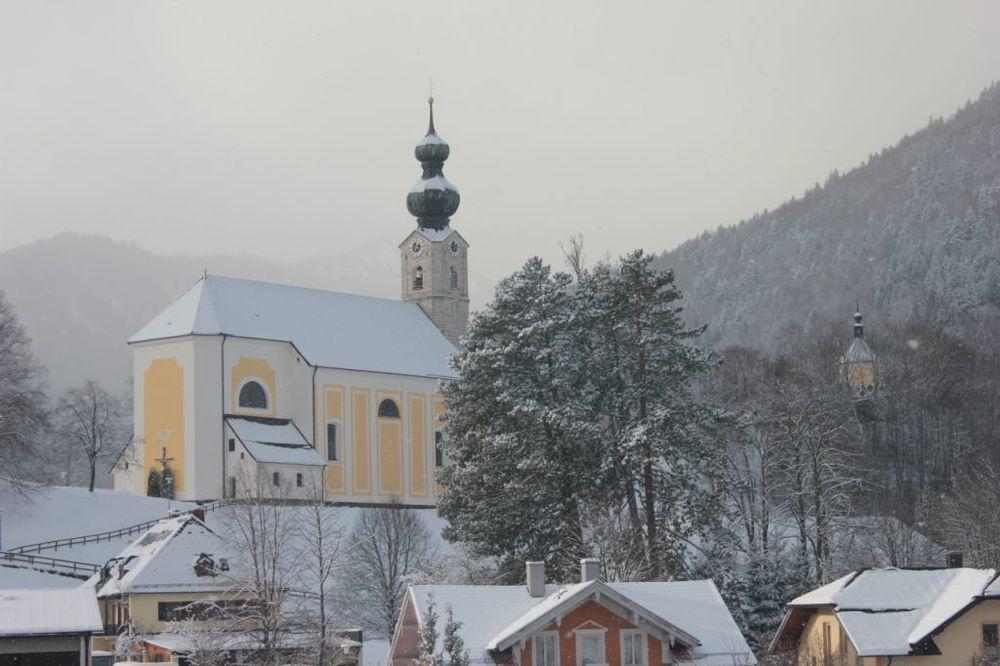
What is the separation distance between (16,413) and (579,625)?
3827cm

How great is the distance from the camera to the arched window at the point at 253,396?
234 ft

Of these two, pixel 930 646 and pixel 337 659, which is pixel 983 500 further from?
pixel 337 659

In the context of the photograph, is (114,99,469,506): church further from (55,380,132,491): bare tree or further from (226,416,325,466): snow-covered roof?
(55,380,132,491): bare tree

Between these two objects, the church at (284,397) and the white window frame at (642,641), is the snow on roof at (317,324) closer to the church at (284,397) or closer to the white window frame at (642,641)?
the church at (284,397)

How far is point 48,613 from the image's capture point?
110 ft

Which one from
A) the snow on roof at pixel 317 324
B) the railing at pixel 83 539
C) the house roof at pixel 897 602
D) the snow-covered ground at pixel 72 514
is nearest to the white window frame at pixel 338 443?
the snow on roof at pixel 317 324

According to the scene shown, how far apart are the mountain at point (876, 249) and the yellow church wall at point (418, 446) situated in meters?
51.0

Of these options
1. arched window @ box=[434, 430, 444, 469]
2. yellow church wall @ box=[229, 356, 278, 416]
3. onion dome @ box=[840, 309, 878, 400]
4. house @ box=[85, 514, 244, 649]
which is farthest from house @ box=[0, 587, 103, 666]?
onion dome @ box=[840, 309, 878, 400]

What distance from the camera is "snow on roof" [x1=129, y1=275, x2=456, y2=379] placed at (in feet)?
236

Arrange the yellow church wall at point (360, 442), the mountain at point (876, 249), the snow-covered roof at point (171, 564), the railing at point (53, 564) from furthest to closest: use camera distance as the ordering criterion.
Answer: the mountain at point (876, 249) < the yellow church wall at point (360, 442) < the railing at point (53, 564) < the snow-covered roof at point (171, 564)

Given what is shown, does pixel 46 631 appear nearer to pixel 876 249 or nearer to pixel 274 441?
pixel 274 441

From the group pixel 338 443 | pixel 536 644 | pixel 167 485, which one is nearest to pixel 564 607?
pixel 536 644

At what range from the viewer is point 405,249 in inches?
3541

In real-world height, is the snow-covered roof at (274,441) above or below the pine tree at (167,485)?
above
